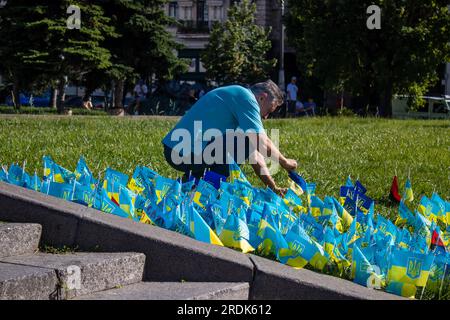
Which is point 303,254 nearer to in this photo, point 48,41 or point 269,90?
point 269,90

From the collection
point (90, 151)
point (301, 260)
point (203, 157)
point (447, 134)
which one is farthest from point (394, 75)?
point (301, 260)

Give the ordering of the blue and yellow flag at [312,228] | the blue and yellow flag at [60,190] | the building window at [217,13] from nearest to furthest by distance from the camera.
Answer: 1. the blue and yellow flag at [312,228]
2. the blue and yellow flag at [60,190]
3. the building window at [217,13]

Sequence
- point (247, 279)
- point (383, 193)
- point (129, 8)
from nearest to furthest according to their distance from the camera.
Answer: point (247, 279) < point (383, 193) < point (129, 8)

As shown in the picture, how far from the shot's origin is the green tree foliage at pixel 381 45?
1237 inches

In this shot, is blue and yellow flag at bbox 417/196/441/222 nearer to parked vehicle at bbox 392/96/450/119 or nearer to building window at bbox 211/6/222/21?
parked vehicle at bbox 392/96/450/119

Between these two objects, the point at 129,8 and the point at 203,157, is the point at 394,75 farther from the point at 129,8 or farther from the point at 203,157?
the point at 203,157

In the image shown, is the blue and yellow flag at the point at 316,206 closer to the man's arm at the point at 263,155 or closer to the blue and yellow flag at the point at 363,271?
the man's arm at the point at 263,155

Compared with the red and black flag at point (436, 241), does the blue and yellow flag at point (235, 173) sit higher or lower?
higher

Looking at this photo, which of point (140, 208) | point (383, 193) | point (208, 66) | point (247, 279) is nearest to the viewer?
point (247, 279)

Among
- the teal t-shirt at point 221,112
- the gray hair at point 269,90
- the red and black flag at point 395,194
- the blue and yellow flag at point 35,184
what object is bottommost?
the red and black flag at point 395,194

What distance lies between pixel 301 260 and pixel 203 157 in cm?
238

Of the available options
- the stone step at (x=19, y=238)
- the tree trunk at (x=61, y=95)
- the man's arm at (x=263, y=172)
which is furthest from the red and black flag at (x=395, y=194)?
the tree trunk at (x=61, y=95)

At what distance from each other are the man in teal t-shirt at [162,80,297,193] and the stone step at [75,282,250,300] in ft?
7.27
